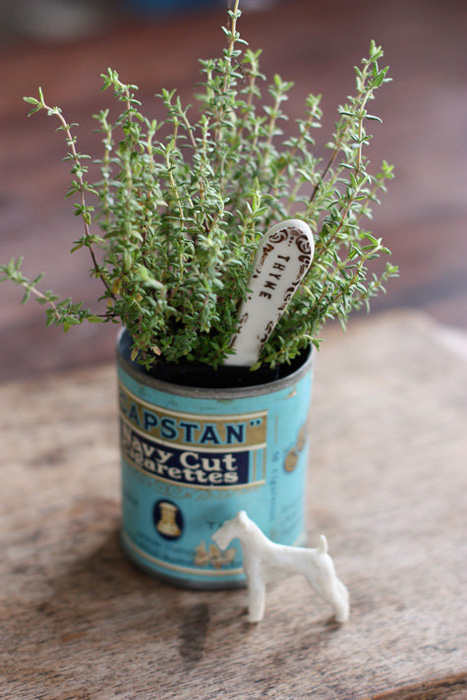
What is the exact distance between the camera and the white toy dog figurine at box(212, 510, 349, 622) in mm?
774

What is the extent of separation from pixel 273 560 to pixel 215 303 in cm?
25

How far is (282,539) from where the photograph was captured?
0.85 m

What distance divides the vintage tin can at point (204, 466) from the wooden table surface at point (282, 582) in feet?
0.15

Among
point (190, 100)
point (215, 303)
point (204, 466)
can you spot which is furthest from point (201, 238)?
point (190, 100)

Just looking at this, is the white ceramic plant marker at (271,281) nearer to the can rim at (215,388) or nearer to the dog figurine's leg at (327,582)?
the can rim at (215,388)

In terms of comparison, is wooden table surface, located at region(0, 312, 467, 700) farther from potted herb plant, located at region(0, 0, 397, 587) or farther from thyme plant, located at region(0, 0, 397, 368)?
thyme plant, located at region(0, 0, 397, 368)

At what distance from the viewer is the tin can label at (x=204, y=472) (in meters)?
0.76

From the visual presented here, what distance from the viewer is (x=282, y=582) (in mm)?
869

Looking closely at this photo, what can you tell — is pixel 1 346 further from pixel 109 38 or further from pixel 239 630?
pixel 109 38

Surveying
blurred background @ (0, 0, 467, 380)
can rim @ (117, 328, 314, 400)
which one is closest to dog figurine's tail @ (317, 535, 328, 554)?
can rim @ (117, 328, 314, 400)

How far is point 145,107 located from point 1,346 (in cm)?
129

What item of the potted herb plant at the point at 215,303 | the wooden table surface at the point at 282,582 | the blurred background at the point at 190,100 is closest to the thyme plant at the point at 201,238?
the potted herb plant at the point at 215,303

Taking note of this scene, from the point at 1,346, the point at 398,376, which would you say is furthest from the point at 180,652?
the point at 1,346

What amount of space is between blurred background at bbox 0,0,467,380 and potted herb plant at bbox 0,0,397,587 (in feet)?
2.57
